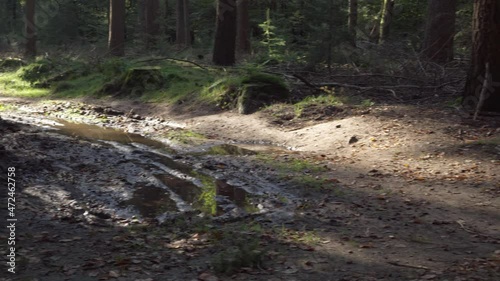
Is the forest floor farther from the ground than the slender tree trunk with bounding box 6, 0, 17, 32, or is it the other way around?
the slender tree trunk with bounding box 6, 0, 17, 32

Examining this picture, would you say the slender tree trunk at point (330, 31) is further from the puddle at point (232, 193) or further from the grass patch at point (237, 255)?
the grass patch at point (237, 255)

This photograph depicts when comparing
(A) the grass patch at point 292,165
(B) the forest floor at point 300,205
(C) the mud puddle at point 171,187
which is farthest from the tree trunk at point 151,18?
(A) the grass patch at point 292,165

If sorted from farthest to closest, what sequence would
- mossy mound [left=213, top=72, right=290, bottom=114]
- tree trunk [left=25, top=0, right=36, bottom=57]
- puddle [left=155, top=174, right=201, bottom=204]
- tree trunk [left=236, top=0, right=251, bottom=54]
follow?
tree trunk [left=25, top=0, right=36, bottom=57], tree trunk [left=236, top=0, right=251, bottom=54], mossy mound [left=213, top=72, right=290, bottom=114], puddle [left=155, top=174, right=201, bottom=204]

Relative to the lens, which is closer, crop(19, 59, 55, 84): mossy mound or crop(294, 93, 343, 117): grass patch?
crop(294, 93, 343, 117): grass patch

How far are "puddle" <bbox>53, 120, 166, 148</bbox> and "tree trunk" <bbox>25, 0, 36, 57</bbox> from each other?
15.6 m

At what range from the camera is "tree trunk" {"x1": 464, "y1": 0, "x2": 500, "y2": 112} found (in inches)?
435

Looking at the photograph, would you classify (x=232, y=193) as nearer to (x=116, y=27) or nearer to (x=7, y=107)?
(x=7, y=107)

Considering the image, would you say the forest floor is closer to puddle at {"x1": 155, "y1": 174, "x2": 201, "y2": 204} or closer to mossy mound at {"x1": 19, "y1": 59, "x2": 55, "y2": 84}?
puddle at {"x1": 155, "y1": 174, "x2": 201, "y2": 204}

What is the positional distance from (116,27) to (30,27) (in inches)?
276

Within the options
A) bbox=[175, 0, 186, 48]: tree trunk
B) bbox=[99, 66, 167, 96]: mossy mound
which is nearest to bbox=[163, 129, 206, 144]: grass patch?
bbox=[99, 66, 167, 96]: mossy mound

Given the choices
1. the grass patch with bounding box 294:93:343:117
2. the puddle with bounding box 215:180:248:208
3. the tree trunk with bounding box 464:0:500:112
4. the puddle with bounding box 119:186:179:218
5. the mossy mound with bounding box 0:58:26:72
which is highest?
the tree trunk with bounding box 464:0:500:112

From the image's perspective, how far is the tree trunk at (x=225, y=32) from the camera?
62.6 feet

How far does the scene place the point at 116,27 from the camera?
23.9m

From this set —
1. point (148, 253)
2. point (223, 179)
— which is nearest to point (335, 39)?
point (223, 179)
